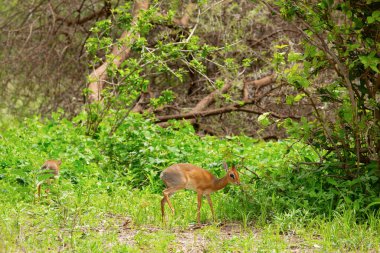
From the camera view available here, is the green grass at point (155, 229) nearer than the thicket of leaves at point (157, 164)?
Yes

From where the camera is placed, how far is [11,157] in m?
10.3

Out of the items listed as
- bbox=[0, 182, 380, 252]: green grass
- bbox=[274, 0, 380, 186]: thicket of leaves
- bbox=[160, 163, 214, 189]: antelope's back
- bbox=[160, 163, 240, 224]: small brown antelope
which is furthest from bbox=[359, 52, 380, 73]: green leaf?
bbox=[160, 163, 214, 189]: antelope's back

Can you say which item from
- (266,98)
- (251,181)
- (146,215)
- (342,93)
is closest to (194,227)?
(146,215)

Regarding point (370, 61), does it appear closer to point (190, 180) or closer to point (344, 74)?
point (344, 74)

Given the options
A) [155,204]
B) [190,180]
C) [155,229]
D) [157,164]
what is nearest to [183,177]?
[190,180]

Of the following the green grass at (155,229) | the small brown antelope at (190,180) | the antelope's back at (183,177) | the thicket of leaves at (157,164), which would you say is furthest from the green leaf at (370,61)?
the antelope's back at (183,177)

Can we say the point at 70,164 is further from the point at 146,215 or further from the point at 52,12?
the point at 52,12

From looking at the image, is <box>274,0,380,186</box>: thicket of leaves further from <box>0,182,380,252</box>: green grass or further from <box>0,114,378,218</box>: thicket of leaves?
<box>0,182,380,252</box>: green grass

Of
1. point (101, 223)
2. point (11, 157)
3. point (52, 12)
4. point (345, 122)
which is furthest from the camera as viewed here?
point (52, 12)

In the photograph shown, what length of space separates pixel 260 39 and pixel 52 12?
13.3 ft

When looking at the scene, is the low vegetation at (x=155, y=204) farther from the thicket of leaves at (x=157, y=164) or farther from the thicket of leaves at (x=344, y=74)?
the thicket of leaves at (x=344, y=74)

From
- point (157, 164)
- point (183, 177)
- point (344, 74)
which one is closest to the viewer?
point (344, 74)

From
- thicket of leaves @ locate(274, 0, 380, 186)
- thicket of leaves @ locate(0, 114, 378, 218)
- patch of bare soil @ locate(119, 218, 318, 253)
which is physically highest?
thicket of leaves @ locate(274, 0, 380, 186)

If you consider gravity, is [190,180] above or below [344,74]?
below
